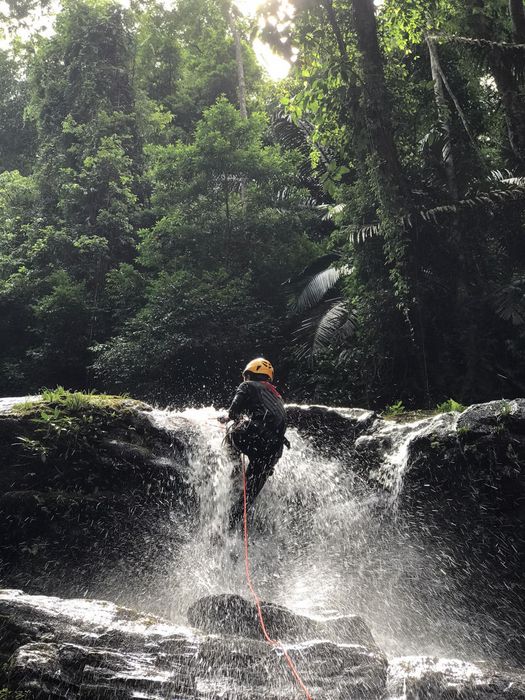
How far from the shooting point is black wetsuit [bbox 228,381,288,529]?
6.60m

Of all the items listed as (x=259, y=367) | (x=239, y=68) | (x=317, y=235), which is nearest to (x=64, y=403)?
(x=259, y=367)

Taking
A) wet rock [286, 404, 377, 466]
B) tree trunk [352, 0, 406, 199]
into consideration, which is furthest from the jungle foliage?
wet rock [286, 404, 377, 466]

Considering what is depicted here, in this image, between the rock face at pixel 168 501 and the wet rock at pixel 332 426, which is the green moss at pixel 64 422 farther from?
the wet rock at pixel 332 426

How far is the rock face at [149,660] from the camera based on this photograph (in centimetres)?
400

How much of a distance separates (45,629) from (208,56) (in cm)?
2874

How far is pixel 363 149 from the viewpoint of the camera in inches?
501

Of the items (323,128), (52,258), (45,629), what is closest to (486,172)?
(323,128)

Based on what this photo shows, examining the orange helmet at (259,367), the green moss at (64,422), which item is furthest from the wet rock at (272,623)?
the green moss at (64,422)

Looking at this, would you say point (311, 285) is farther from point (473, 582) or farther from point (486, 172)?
point (473, 582)

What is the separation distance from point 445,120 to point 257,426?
29.6ft

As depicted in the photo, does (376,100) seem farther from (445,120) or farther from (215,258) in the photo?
(215,258)

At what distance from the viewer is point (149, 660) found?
425 centimetres

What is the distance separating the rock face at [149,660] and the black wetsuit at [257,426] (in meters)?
2.17

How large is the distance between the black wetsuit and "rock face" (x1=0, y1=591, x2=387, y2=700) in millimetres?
2173
